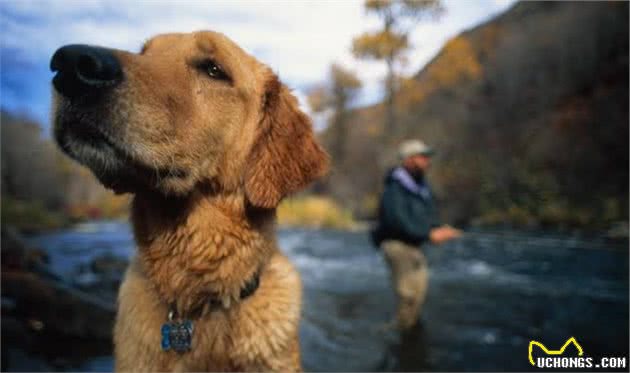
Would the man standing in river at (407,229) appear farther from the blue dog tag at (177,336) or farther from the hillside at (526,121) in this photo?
the hillside at (526,121)

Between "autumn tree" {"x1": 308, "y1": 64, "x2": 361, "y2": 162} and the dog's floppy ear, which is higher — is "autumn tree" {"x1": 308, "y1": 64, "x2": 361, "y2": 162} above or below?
above

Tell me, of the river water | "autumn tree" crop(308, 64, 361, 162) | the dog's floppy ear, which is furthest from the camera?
"autumn tree" crop(308, 64, 361, 162)

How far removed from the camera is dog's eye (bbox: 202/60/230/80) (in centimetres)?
262

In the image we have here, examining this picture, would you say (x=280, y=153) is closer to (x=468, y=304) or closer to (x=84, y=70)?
(x=84, y=70)

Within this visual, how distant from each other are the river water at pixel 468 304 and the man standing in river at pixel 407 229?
0.54 metres

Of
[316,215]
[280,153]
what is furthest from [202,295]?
[316,215]

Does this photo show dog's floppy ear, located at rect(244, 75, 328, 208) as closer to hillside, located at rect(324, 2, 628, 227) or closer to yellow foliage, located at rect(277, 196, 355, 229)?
hillside, located at rect(324, 2, 628, 227)

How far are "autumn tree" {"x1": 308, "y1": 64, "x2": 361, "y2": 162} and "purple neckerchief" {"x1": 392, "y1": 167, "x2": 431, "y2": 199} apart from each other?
3245 centimetres

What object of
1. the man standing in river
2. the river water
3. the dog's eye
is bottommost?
the river water

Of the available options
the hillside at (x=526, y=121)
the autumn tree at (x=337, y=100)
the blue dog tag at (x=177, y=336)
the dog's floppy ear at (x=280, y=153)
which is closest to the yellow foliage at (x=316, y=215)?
the hillside at (x=526, y=121)

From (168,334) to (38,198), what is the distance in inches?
717

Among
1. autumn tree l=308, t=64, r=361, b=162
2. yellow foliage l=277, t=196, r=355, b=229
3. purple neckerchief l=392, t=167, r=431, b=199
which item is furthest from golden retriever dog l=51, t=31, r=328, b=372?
autumn tree l=308, t=64, r=361, b=162

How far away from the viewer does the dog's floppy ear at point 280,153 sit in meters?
2.60

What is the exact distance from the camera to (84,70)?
191 cm
